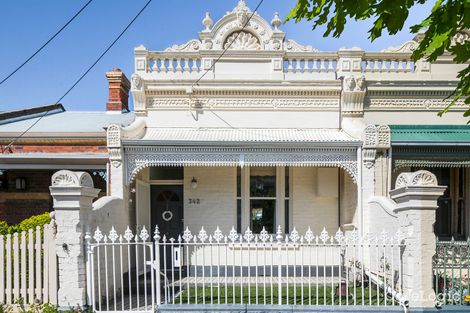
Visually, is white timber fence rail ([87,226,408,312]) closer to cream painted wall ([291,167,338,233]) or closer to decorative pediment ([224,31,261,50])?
cream painted wall ([291,167,338,233])

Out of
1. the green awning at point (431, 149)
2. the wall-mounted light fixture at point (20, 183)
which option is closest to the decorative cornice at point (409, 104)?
the green awning at point (431, 149)

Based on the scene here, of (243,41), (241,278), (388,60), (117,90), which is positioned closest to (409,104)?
(388,60)

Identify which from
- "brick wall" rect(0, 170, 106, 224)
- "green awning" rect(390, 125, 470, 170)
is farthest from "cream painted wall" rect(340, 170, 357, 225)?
"brick wall" rect(0, 170, 106, 224)

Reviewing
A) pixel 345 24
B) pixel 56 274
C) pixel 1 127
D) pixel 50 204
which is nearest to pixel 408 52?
pixel 345 24

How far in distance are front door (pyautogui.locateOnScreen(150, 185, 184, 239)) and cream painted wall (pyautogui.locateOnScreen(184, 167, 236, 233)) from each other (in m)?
0.43

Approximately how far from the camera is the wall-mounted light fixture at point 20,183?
11.2m

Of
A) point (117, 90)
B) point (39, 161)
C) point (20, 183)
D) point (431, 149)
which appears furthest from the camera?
point (117, 90)

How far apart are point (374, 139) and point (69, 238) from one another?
6.74 metres

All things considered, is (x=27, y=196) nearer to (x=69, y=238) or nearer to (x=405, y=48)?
(x=69, y=238)

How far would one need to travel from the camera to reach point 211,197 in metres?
10.7

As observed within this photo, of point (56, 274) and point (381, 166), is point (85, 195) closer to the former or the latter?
point (56, 274)

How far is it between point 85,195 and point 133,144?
2689mm

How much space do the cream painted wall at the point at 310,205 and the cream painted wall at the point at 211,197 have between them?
168 centimetres

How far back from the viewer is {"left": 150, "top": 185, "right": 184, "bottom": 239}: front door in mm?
11012
